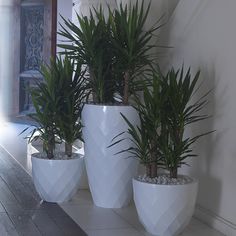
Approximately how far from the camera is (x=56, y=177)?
167 inches

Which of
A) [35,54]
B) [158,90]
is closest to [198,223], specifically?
[158,90]

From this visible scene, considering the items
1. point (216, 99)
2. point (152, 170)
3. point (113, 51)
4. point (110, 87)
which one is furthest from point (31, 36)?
point (152, 170)

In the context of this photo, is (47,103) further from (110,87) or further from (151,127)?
(151,127)

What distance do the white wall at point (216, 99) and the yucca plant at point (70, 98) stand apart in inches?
32.9

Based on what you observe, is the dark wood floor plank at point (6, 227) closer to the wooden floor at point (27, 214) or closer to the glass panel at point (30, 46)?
the wooden floor at point (27, 214)

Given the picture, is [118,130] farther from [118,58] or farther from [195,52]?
[195,52]

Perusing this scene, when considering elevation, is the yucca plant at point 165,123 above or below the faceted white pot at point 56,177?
above

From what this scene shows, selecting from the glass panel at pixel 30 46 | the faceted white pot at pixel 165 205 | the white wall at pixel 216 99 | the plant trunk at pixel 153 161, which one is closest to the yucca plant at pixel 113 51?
the white wall at pixel 216 99

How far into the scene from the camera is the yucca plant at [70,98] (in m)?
4.23

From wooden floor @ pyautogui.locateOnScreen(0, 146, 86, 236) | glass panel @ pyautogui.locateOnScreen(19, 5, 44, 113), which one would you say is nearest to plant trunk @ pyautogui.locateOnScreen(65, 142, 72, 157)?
wooden floor @ pyautogui.locateOnScreen(0, 146, 86, 236)

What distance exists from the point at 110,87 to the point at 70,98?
319mm

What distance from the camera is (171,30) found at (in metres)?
4.50

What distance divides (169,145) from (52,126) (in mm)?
1171

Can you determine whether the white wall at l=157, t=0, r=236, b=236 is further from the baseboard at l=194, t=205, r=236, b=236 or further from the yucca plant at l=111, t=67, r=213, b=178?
the yucca plant at l=111, t=67, r=213, b=178
